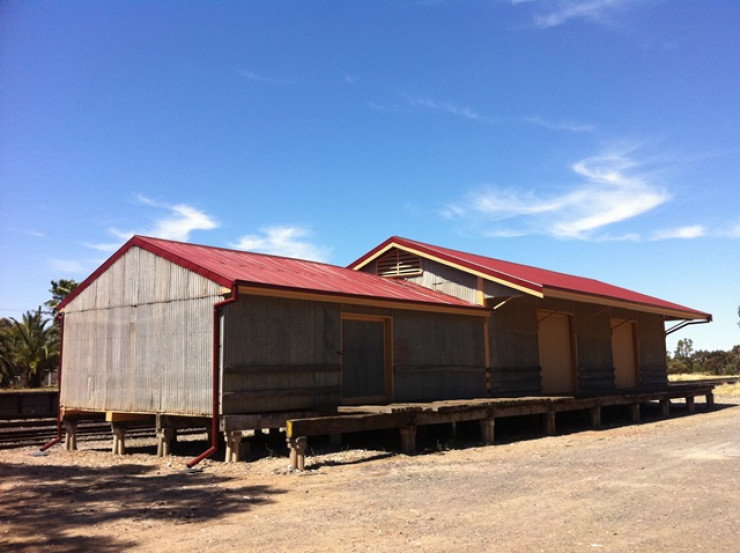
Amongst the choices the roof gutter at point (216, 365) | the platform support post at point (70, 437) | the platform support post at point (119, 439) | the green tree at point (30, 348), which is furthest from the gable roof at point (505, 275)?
the green tree at point (30, 348)

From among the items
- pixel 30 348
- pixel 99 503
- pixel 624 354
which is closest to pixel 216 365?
pixel 99 503

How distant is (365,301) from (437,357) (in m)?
2.90

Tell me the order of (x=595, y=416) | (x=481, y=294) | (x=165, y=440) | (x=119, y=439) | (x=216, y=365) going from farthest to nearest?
(x=595, y=416) < (x=481, y=294) < (x=119, y=439) < (x=165, y=440) < (x=216, y=365)

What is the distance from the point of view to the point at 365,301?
13961mm

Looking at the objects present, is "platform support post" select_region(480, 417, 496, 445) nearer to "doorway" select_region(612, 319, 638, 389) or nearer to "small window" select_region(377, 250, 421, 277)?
"small window" select_region(377, 250, 421, 277)

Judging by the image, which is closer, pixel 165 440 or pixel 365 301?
pixel 165 440

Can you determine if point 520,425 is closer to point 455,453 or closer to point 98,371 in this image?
point 455,453

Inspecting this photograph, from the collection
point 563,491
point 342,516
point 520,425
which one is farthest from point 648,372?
point 342,516

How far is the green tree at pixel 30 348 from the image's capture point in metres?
31.3

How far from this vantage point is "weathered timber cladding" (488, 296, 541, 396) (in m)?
17.5

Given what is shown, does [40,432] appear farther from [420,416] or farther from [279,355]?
[420,416]

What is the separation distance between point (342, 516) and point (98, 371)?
9447mm

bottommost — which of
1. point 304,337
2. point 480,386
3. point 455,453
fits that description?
point 455,453

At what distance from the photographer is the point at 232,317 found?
38.0 feet
